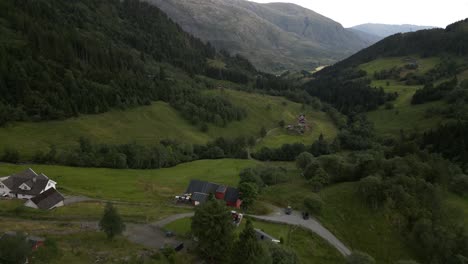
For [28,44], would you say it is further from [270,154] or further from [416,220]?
[416,220]

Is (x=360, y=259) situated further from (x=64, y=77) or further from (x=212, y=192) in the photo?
(x=64, y=77)

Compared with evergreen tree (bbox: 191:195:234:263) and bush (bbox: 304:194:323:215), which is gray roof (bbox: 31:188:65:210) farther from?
bush (bbox: 304:194:323:215)

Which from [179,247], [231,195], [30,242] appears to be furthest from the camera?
[231,195]

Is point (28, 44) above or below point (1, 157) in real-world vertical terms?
above

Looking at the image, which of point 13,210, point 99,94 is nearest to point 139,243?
point 13,210

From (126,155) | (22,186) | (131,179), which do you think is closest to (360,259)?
(131,179)
